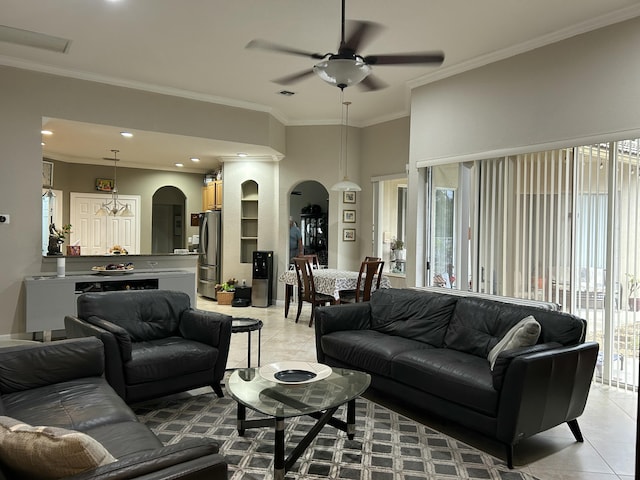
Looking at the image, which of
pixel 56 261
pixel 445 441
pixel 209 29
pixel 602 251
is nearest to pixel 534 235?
pixel 602 251

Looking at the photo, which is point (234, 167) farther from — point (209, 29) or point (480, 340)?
point (480, 340)

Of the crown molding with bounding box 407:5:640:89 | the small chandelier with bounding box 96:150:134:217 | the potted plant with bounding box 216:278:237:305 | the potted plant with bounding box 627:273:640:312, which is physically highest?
the crown molding with bounding box 407:5:640:89

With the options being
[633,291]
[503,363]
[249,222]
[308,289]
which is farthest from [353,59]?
[249,222]

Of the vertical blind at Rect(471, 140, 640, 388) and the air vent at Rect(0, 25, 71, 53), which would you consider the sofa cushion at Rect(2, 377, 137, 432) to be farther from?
the vertical blind at Rect(471, 140, 640, 388)

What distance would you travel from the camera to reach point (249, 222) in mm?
8664

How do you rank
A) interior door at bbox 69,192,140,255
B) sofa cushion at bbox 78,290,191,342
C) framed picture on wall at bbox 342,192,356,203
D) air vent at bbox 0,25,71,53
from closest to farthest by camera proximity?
sofa cushion at bbox 78,290,191,342
air vent at bbox 0,25,71,53
framed picture on wall at bbox 342,192,356,203
interior door at bbox 69,192,140,255

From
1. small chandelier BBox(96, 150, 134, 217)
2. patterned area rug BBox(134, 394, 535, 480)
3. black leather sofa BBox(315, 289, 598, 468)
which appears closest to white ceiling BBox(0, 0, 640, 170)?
black leather sofa BBox(315, 289, 598, 468)

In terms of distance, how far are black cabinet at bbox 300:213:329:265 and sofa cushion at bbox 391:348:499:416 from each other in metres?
7.24

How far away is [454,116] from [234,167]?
4.53 metres

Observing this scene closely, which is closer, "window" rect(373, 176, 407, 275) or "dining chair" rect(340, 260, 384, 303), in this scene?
"dining chair" rect(340, 260, 384, 303)

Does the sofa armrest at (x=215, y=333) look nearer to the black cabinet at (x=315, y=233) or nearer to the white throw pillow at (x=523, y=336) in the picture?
the white throw pillow at (x=523, y=336)

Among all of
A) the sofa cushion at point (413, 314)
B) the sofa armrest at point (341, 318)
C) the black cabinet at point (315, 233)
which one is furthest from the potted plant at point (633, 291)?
the black cabinet at point (315, 233)

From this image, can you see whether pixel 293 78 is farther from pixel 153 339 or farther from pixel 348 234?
pixel 348 234

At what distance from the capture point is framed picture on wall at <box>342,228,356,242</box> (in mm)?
7918
